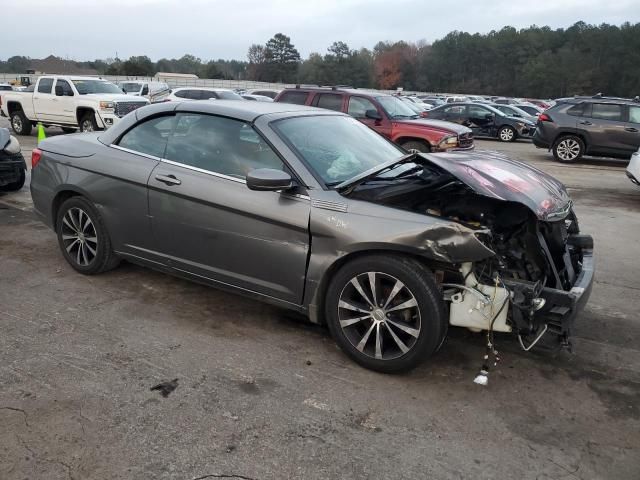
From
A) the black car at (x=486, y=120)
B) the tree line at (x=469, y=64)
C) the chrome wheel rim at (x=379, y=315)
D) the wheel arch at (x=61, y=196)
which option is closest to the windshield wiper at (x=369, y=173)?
the chrome wheel rim at (x=379, y=315)

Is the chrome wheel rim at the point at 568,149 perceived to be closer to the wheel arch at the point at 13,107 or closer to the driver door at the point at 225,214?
the driver door at the point at 225,214

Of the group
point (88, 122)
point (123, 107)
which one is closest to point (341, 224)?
point (123, 107)

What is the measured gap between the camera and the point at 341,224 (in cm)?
342

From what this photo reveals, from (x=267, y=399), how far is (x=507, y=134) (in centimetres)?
1981

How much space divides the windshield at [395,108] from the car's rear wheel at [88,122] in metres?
8.44

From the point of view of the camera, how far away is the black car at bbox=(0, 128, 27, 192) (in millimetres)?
7695

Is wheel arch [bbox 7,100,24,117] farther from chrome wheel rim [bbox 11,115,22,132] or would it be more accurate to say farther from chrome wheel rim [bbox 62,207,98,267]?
chrome wheel rim [bbox 62,207,98,267]

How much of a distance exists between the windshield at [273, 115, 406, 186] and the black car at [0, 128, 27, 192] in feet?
18.2

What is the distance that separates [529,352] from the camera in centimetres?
381

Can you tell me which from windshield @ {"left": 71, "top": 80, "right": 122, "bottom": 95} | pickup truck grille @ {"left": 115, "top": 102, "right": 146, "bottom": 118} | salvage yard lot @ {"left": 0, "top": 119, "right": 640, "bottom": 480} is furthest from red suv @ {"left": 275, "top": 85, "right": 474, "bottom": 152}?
windshield @ {"left": 71, "top": 80, "right": 122, "bottom": 95}

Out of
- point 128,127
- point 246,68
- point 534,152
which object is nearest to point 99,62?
point 246,68

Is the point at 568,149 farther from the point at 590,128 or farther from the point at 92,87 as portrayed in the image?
the point at 92,87

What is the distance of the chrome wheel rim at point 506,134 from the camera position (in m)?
20.7

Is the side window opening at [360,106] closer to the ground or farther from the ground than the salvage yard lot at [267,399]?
farther from the ground
